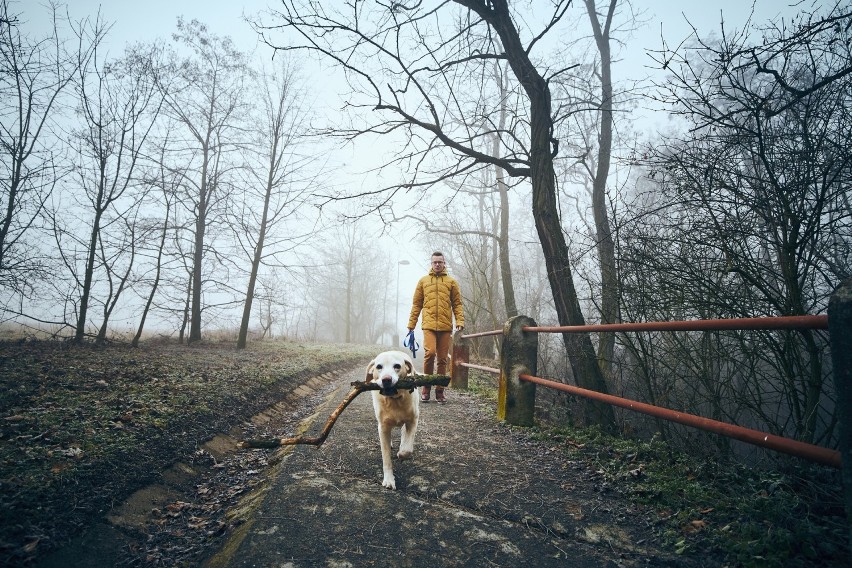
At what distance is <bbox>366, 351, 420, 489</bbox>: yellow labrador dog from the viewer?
10.3 ft

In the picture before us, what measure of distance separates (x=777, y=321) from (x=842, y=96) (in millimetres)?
3025

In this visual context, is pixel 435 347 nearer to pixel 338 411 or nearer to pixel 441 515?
pixel 338 411

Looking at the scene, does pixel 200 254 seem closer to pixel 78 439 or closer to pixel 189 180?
pixel 189 180

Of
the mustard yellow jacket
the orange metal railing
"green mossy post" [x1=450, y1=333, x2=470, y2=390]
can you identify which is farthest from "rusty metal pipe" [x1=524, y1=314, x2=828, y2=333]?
"green mossy post" [x1=450, y1=333, x2=470, y2=390]

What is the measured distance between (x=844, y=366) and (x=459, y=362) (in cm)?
610

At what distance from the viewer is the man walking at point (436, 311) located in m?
5.77

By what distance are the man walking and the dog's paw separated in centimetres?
283

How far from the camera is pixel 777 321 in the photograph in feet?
6.17

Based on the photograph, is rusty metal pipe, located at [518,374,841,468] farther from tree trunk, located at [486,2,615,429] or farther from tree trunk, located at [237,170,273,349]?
tree trunk, located at [237,170,273,349]

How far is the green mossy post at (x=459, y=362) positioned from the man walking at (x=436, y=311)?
1.47 metres

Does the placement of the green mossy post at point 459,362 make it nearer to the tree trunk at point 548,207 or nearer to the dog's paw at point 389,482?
the tree trunk at point 548,207

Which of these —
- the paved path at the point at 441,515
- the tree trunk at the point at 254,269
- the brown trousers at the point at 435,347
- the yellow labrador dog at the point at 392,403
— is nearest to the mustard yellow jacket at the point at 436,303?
the brown trousers at the point at 435,347

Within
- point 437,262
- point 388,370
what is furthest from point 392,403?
point 437,262

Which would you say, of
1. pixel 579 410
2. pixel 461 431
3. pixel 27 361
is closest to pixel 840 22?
pixel 579 410
